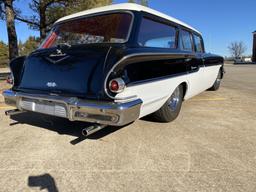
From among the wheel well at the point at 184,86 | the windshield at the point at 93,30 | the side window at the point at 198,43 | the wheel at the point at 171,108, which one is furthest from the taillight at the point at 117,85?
the side window at the point at 198,43

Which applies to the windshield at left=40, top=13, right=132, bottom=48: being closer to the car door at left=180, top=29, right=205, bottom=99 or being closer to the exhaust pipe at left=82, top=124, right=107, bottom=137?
the exhaust pipe at left=82, top=124, right=107, bottom=137

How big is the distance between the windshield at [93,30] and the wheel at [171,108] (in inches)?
55.8

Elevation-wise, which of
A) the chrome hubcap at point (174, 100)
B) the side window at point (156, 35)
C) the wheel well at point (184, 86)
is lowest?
the chrome hubcap at point (174, 100)

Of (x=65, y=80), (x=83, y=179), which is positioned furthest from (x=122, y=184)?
(x=65, y=80)

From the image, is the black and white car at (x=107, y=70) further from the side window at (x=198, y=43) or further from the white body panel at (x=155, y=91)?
the side window at (x=198, y=43)

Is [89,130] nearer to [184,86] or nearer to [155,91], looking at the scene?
[155,91]

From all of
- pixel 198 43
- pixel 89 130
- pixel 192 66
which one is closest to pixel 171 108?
pixel 192 66

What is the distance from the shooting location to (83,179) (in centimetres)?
265

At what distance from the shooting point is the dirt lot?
257 centimetres

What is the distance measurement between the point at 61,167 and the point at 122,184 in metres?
0.79

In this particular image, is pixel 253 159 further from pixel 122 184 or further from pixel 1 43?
pixel 1 43

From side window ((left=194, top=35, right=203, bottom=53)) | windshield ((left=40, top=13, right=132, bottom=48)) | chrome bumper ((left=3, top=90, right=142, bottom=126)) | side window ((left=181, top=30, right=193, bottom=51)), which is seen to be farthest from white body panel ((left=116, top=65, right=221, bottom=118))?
side window ((left=194, top=35, right=203, bottom=53))

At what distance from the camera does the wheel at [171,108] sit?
4.28 metres

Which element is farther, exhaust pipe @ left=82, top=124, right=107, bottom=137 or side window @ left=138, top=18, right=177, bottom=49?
side window @ left=138, top=18, right=177, bottom=49
